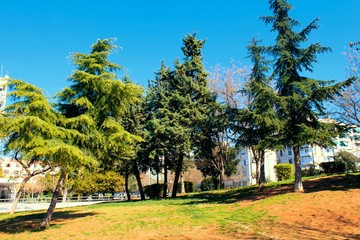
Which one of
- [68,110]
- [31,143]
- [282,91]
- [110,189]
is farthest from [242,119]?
[110,189]

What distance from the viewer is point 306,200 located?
47.0 ft

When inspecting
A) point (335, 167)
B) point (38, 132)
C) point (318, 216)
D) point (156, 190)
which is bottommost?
point (156, 190)

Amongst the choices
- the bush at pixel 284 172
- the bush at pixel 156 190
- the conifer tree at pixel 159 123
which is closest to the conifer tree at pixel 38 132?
the conifer tree at pixel 159 123

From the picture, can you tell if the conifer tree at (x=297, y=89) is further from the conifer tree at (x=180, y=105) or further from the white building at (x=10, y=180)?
the white building at (x=10, y=180)

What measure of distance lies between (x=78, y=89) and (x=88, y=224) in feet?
21.3

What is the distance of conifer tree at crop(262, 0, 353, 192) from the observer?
16.2m

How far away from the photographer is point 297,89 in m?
18.0

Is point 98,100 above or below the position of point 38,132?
above

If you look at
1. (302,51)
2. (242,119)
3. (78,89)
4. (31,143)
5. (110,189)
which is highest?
(302,51)

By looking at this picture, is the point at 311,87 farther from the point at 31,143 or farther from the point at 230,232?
the point at 31,143

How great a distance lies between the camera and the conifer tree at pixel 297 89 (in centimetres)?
1622

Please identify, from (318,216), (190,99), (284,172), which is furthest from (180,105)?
(318,216)

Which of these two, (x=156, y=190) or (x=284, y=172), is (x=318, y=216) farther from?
(x=156, y=190)

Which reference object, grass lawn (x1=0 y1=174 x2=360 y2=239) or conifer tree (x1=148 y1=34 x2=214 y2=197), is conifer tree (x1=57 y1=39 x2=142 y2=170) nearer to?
grass lawn (x1=0 y1=174 x2=360 y2=239)
